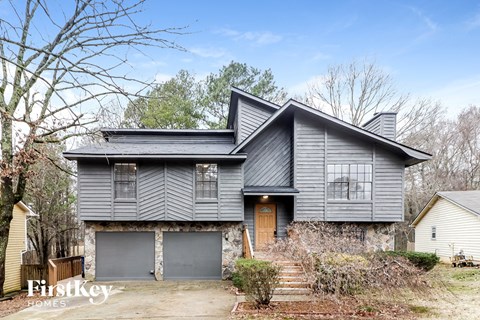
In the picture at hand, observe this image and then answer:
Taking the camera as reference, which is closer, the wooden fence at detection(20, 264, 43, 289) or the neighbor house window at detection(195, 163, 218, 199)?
the neighbor house window at detection(195, 163, 218, 199)

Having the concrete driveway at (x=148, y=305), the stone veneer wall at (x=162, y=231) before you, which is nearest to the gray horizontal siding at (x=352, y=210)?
the stone veneer wall at (x=162, y=231)

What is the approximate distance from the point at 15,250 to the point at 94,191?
7993mm

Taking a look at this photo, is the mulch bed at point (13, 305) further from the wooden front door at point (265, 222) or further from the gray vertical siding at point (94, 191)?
the wooden front door at point (265, 222)

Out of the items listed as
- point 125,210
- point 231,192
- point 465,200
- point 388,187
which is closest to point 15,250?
point 125,210

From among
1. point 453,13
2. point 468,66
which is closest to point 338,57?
point 468,66

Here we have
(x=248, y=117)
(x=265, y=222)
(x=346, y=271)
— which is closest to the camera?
(x=346, y=271)

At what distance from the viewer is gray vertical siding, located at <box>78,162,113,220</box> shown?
11562mm

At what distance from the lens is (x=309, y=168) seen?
12062mm

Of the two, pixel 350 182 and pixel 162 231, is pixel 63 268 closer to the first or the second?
pixel 162 231

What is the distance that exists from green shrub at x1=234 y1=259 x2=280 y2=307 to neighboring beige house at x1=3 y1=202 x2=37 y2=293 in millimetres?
13105

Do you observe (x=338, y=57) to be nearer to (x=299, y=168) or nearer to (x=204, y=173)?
(x=299, y=168)

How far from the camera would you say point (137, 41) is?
4.02 m

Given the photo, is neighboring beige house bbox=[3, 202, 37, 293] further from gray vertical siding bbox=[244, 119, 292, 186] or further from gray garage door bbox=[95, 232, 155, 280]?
gray vertical siding bbox=[244, 119, 292, 186]

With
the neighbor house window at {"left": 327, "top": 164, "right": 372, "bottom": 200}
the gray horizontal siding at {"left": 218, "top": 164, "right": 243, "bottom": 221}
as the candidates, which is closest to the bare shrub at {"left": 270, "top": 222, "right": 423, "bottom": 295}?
the gray horizontal siding at {"left": 218, "top": 164, "right": 243, "bottom": 221}
